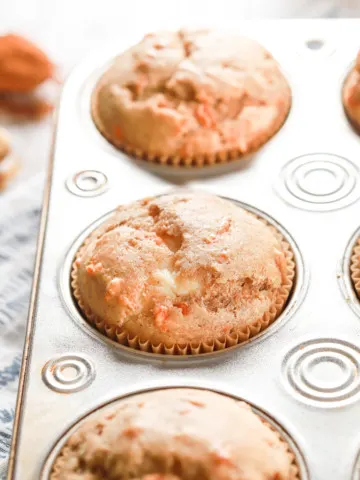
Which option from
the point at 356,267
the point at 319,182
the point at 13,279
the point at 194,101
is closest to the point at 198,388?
the point at 356,267

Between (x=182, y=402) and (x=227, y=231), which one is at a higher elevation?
(x=227, y=231)

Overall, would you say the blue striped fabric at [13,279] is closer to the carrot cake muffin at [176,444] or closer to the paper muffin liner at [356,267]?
the carrot cake muffin at [176,444]

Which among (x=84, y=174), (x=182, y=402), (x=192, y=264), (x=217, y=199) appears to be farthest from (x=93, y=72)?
(x=182, y=402)

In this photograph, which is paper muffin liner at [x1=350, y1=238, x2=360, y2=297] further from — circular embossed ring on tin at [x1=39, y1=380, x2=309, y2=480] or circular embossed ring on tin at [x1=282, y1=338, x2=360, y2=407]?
circular embossed ring on tin at [x1=39, y1=380, x2=309, y2=480]

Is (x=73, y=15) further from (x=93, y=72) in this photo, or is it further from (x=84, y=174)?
(x=84, y=174)

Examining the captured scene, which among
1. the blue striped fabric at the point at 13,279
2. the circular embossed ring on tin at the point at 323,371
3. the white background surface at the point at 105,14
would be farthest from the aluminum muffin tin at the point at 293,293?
the white background surface at the point at 105,14
